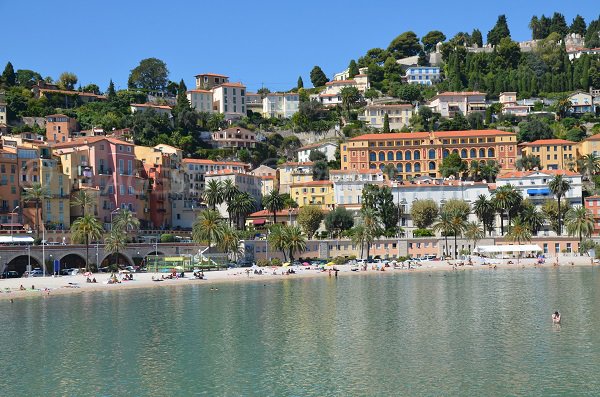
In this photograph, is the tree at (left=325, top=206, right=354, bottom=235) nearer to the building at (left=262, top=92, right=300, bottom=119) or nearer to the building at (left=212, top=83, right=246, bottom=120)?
the building at (left=212, top=83, right=246, bottom=120)

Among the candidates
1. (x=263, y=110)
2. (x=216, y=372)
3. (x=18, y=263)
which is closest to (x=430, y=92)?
(x=263, y=110)

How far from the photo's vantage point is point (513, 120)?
15188 cm

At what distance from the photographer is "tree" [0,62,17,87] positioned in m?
152

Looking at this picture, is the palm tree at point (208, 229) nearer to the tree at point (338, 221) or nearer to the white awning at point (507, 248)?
the tree at point (338, 221)

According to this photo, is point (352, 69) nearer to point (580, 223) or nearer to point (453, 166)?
point (453, 166)

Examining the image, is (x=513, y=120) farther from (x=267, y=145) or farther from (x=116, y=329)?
(x=116, y=329)

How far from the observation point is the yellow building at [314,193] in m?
117

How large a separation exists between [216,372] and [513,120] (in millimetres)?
123084

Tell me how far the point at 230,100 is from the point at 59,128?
39902mm

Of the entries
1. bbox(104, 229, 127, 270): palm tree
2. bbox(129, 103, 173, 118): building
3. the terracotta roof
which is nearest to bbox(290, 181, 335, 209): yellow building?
bbox(104, 229, 127, 270): palm tree

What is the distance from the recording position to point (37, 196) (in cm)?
8825

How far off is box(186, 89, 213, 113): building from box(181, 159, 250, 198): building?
31359 millimetres

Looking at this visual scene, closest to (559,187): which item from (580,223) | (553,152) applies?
(580,223)

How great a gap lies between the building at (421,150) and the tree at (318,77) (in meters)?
58.9
